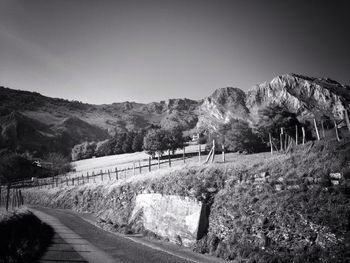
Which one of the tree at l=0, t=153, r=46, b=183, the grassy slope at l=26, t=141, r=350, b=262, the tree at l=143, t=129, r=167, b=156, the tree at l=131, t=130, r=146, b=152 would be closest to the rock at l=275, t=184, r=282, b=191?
the grassy slope at l=26, t=141, r=350, b=262

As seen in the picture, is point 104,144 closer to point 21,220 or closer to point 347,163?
point 21,220

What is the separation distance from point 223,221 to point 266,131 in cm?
4098

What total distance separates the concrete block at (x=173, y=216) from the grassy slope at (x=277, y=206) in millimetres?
663

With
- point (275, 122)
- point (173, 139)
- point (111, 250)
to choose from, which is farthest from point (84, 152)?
point (111, 250)

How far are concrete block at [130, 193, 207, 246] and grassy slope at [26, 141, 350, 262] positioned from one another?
0.66 m

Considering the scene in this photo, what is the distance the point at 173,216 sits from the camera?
17.7m

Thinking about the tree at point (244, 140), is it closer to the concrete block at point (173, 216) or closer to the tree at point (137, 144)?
the concrete block at point (173, 216)

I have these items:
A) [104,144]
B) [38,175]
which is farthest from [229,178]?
[104,144]

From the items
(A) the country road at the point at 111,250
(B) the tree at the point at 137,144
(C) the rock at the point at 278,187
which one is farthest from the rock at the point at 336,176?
(B) the tree at the point at 137,144

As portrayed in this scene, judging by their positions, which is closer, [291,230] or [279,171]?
[291,230]

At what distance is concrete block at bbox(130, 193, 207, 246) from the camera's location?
52.1 ft

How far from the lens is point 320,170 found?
521 inches

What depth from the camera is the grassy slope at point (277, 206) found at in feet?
35.0

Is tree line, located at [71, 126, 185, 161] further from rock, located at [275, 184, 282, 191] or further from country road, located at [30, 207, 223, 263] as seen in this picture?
rock, located at [275, 184, 282, 191]
